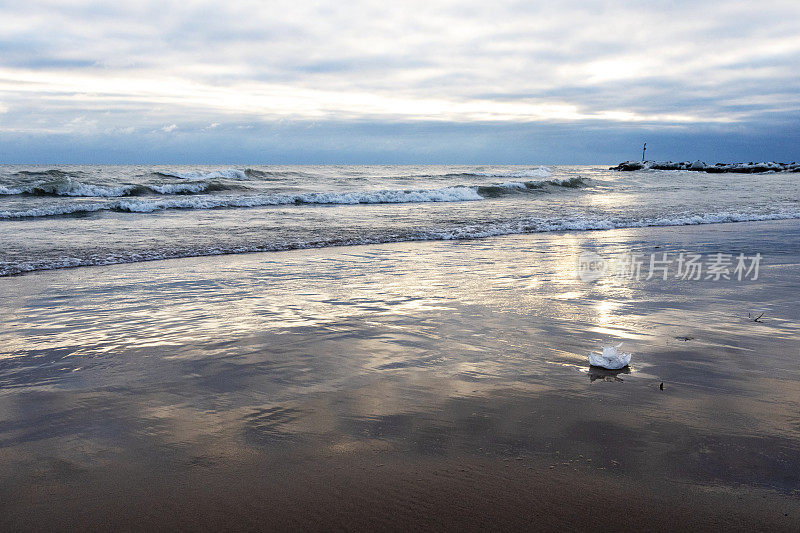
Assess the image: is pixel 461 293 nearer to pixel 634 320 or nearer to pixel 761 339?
pixel 634 320

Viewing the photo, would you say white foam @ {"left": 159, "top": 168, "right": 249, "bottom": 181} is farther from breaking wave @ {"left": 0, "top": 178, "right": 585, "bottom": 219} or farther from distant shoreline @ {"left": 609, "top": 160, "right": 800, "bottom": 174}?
distant shoreline @ {"left": 609, "top": 160, "right": 800, "bottom": 174}

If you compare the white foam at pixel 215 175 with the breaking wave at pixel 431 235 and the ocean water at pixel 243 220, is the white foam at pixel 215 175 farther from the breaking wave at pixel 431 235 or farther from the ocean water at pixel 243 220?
the breaking wave at pixel 431 235

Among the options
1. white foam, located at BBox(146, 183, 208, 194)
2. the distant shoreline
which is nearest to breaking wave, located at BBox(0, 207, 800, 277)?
white foam, located at BBox(146, 183, 208, 194)

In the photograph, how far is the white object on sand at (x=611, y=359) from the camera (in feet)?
11.1

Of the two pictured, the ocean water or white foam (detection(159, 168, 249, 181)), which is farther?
white foam (detection(159, 168, 249, 181))

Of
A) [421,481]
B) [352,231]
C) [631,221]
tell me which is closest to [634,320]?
[421,481]

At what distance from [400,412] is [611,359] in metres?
1.41

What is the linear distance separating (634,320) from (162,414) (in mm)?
3603

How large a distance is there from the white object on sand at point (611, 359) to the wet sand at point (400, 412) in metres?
0.07

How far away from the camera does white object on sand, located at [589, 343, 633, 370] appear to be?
11.1ft

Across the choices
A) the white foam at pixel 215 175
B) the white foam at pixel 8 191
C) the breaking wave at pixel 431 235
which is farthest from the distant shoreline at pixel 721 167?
the white foam at pixel 8 191

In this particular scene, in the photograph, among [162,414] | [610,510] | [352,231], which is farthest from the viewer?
[352,231]

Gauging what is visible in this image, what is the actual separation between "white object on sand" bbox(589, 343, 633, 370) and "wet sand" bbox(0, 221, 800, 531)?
2.7 inches

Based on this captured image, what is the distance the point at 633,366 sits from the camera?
11.4 ft
